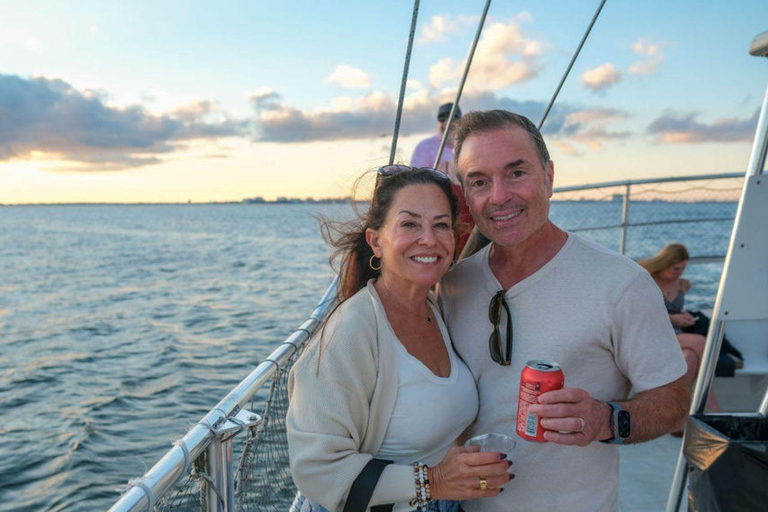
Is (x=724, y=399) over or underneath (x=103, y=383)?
over

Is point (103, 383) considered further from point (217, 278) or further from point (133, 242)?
point (133, 242)

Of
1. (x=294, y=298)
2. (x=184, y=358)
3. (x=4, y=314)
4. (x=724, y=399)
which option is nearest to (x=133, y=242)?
(x=4, y=314)

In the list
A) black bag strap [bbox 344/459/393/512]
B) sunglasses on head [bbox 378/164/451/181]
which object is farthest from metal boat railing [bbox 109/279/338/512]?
sunglasses on head [bbox 378/164/451/181]

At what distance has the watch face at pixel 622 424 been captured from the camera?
1.69 meters

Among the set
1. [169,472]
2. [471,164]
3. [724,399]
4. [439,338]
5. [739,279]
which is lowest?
[724,399]

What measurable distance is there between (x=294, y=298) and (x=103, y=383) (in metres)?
7.74

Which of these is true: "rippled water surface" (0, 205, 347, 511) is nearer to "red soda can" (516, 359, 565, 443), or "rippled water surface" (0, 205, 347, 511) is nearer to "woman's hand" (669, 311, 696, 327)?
"red soda can" (516, 359, 565, 443)

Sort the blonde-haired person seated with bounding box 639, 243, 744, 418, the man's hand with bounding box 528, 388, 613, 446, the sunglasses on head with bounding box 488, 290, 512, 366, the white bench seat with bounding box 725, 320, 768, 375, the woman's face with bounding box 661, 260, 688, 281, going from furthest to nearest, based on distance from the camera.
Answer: the woman's face with bounding box 661, 260, 688, 281, the white bench seat with bounding box 725, 320, 768, 375, the blonde-haired person seated with bounding box 639, 243, 744, 418, the sunglasses on head with bounding box 488, 290, 512, 366, the man's hand with bounding box 528, 388, 613, 446

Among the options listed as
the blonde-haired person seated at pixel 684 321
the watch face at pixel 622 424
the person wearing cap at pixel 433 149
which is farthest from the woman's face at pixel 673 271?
the watch face at pixel 622 424

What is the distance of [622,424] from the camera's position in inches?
66.8

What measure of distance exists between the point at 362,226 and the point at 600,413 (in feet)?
3.09

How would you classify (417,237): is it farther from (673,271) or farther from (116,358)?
(116,358)

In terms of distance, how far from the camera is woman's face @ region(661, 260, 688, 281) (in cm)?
498

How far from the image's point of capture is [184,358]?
38.5 ft
